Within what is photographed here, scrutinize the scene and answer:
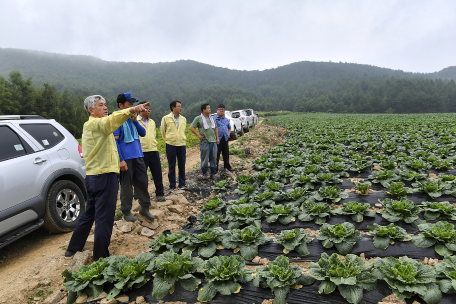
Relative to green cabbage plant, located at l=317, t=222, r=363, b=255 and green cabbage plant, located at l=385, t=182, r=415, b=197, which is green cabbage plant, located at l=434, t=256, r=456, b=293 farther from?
green cabbage plant, located at l=385, t=182, r=415, b=197

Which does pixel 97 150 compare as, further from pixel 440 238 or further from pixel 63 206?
pixel 440 238

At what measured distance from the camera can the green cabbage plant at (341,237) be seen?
282 cm

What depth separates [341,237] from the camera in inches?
114

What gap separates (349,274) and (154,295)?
75.1 inches

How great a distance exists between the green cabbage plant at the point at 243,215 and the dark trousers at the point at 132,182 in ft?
5.10

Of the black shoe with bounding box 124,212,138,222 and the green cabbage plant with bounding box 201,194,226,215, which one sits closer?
the black shoe with bounding box 124,212,138,222

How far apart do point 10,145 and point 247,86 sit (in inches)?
6088

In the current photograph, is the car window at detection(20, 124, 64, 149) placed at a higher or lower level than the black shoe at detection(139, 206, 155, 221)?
higher

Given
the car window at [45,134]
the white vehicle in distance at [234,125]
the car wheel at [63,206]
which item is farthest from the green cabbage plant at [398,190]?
the white vehicle in distance at [234,125]

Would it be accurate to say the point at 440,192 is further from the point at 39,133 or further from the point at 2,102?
the point at 2,102

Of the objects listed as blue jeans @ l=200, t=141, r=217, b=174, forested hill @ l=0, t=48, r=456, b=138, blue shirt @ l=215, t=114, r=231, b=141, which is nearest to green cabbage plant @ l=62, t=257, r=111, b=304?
blue jeans @ l=200, t=141, r=217, b=174

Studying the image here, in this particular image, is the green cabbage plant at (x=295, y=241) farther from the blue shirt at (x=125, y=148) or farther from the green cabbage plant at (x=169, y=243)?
the blue shirt at (x=125, y=148)

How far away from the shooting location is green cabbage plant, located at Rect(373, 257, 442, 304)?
2.00m

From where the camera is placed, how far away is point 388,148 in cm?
714
